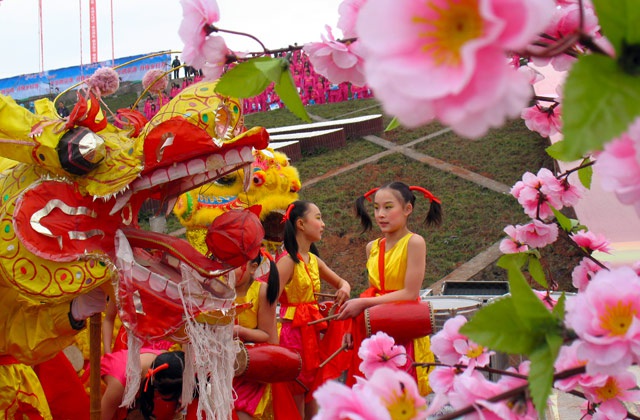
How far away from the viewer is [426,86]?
56cm

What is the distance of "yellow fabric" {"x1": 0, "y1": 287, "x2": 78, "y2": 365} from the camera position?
2.60 m

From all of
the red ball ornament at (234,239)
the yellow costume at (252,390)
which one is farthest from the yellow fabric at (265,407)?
the red ball ornament at (234,239)

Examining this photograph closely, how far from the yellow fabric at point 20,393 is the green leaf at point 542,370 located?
2596mm

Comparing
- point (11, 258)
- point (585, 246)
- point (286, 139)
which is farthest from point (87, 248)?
point (286, 139)

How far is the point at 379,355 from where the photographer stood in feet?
6.08

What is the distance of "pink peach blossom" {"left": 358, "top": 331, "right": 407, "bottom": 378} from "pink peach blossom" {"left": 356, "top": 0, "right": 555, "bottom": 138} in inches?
51.4

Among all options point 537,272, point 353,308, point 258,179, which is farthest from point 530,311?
point 258,179

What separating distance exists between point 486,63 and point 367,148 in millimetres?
11698

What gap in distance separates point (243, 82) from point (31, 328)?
6.59ft

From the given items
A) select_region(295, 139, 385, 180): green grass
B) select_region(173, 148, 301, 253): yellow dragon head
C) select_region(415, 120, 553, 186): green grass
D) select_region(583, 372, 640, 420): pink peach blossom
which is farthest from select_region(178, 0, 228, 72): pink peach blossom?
select_region(295, 139, 385, 180): green grass

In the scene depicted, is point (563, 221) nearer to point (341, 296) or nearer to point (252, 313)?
point (252, 313)

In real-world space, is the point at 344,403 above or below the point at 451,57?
below

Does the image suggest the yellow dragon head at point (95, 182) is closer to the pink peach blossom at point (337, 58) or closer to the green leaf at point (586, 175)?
the green leaf at point (586, 175)

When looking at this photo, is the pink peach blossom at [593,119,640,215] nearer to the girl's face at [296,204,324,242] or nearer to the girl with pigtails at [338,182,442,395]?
the girl with pigtails at [338,182,442,395]
